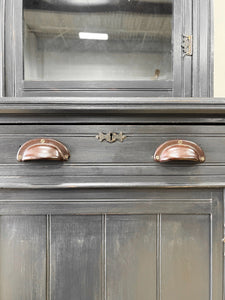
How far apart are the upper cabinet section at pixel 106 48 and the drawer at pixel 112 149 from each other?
142 millimetres

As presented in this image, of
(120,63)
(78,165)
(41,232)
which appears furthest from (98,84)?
(41,232)

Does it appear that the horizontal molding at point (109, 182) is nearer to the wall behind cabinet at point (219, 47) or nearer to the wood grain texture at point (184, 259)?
the wood grain texture at point (184, 259)

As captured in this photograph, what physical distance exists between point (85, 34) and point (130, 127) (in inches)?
11.6

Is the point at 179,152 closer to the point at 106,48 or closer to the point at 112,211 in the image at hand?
the point at 112,211

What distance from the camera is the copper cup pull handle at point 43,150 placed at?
0.44 m

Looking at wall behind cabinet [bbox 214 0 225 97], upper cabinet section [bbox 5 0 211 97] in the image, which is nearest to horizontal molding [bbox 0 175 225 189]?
upper cabinet section [bbox 5 0 211 97]

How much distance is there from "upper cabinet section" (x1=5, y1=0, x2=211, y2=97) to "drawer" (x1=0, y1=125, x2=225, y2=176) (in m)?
0.14

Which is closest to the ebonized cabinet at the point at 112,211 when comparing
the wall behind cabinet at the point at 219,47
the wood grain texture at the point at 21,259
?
the wood grain texture at the point at 21,259

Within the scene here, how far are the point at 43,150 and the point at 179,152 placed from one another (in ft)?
0.83

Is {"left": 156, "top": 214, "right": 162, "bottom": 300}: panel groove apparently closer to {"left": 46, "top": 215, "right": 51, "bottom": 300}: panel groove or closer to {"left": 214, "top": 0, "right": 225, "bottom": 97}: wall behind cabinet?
{"left": 46, "top": 215, "right": 51, "bottom": 300}: panel groove

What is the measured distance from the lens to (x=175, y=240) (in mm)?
481

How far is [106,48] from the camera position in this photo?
1.97ft

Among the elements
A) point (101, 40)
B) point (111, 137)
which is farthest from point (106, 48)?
point (111, 137)

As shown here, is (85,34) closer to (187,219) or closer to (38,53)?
(38,53)
